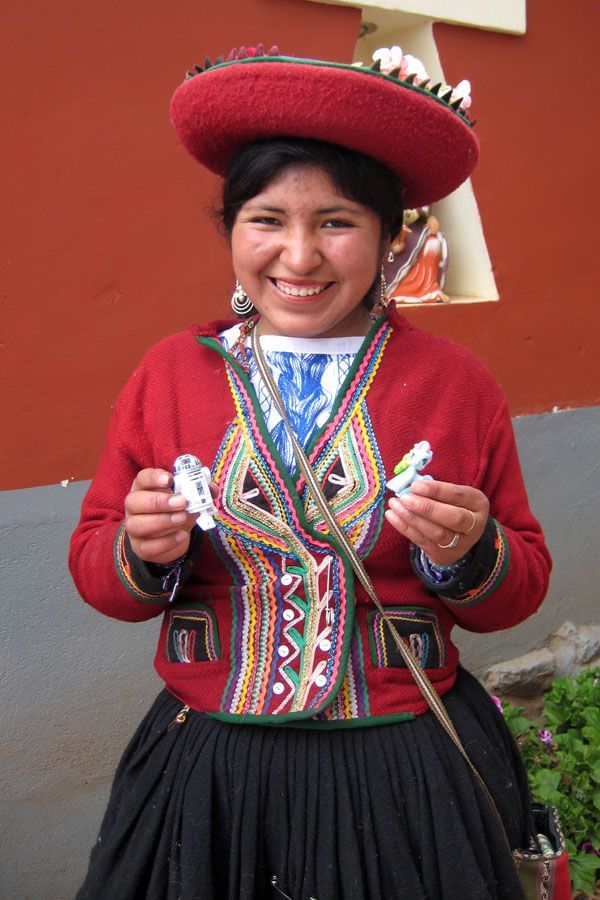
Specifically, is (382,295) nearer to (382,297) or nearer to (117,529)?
(382,297)

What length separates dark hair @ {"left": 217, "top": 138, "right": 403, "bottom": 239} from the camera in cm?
137

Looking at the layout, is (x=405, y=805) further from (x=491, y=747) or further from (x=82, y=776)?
(x=82, y=776)

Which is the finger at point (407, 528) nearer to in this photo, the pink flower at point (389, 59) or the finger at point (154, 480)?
the finger at point (154, 480)

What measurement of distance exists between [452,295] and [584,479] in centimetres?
98

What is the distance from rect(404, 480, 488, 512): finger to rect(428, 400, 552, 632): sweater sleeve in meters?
0.09

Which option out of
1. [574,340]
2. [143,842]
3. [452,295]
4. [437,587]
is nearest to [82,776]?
[143,842]

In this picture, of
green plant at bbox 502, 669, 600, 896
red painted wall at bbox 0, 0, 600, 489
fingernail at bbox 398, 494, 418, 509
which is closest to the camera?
fingernail at bbox 398, 494, 418, 509

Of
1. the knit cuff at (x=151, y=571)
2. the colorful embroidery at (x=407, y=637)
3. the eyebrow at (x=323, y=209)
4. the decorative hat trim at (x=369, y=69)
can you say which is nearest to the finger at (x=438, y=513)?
the colorful embroidery at (x=407, y=637)

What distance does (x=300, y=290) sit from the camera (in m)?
1.42

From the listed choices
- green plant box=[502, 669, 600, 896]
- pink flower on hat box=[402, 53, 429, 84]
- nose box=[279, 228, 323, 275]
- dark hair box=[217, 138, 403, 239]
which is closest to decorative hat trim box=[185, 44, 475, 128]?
pink flower on hat box=[402, 53, 429, 84]

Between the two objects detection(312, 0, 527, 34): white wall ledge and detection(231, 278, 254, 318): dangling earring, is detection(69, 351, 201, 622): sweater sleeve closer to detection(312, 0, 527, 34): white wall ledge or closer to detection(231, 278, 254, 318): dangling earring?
detection(231, 278, 254, 318): dangling earring

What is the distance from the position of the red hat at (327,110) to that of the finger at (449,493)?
1.74 feet

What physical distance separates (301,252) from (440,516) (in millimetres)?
448

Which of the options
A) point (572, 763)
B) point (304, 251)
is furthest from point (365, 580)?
point (572, 763)
